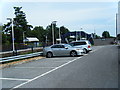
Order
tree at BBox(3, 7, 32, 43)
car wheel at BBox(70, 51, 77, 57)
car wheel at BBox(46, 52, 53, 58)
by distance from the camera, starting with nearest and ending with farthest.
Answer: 1. car wheel at BBox(70, 51, 77, 57)
2. car wheel at BBox(46, 52, 53, 58)
3. tree at BBox(3, 7, 32, 43)

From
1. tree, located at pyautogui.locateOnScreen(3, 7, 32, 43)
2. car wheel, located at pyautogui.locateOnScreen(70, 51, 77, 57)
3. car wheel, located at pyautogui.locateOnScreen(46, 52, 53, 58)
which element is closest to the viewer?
car wheel, located at pyautogui.locateOnScreen(70, 51, 77, 57)

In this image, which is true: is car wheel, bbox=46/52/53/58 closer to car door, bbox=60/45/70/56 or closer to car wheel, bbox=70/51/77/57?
car door, bbox=60/45/70/56

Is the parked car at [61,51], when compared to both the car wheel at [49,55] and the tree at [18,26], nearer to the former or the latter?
the car wheel at [49,55]

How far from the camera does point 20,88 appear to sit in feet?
22.5

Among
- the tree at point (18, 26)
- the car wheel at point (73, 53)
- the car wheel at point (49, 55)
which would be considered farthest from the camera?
the tree at point (18, 26)

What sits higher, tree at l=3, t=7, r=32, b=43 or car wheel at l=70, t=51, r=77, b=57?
tree at l=3, t=7, r=32, b=43

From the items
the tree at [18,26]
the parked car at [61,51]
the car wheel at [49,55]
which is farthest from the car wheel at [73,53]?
the tree at [18,26]

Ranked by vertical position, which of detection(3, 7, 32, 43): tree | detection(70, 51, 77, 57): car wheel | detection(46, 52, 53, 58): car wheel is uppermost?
detection(3, 7, 32, 43): tree

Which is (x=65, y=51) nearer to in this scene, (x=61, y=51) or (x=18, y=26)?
(x=61, y=51)

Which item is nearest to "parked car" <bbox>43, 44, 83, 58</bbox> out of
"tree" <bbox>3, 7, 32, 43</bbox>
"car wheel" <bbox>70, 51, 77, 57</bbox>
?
"car wheel" <bbox>70, 51, 77, 57</bbox>

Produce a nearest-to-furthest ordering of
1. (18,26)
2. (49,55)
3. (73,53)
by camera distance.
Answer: (73,53)
(49,55)
(18,26)

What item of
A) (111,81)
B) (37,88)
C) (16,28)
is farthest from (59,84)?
(16,28)

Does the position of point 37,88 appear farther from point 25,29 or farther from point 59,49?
point 25,29

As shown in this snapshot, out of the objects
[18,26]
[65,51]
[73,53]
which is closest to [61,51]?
[65,51]
